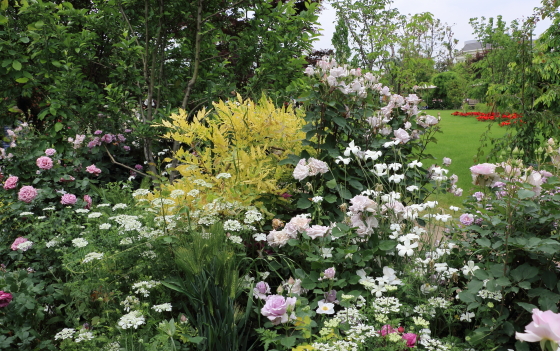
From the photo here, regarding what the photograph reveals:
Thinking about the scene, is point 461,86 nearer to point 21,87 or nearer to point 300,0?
point 300,0

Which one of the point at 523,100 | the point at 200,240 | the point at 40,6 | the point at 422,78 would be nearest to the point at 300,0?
the point at 523,100

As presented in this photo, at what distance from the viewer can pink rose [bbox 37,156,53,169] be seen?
A: 294 centimetres

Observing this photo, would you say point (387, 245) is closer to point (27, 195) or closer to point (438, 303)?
point (438, 303)

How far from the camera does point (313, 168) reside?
2.17m

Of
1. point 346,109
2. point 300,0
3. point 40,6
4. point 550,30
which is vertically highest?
point 300,0

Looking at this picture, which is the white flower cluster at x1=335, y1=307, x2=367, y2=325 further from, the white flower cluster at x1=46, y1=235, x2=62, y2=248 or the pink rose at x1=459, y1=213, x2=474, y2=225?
the white flower cluster at x1=46, y1=235, x2=62, y2=248

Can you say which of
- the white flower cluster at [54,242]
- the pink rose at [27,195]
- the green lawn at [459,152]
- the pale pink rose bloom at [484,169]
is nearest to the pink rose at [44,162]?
the pink rose at [27,195]

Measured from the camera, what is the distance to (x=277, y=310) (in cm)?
154

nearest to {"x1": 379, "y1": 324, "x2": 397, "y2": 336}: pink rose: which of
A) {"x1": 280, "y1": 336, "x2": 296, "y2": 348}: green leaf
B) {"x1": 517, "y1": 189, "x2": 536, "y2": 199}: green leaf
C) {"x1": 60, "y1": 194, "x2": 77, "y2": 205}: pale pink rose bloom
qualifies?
{"x1": 280, "y1": 336, "x2": 296, "y2": 348}: green leaf

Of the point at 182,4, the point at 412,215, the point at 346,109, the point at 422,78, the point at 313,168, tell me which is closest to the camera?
the point at 412,215

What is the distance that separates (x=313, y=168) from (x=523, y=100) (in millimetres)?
2794

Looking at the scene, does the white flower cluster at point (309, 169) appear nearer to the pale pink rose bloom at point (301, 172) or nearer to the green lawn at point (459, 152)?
the pale pink rose bloom at point (301, 172)

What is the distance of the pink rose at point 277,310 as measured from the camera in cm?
155

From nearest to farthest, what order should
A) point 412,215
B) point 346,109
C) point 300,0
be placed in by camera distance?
point 412,215 < point 346,109 < point 300,0
